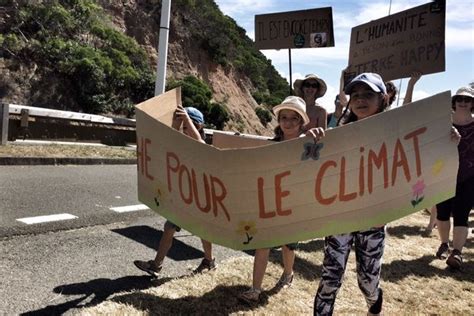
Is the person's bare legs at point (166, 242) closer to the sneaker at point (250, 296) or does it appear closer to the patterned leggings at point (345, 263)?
the sneaker at point (250, 296)

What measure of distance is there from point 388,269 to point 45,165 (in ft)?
19.7

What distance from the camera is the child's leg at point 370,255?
2.77 metres

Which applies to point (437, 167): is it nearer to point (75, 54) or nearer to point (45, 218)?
point (45, 218)

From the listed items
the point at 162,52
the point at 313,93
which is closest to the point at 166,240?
the point at 313,93

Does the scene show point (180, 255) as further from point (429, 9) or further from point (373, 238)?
point (429, 9)

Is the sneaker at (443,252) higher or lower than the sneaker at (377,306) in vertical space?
lower

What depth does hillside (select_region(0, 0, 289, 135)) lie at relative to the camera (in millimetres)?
19120

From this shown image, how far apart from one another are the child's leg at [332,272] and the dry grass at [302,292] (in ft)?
A: 1.84

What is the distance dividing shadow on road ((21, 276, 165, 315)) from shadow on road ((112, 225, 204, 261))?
2.35ft

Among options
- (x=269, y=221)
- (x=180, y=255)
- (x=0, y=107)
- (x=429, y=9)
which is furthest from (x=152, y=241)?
(x=0, y=107)

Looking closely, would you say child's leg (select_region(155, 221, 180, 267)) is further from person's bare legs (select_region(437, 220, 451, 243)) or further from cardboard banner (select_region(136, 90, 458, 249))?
person's bare legs (select_region(437, 220, 451, 243))

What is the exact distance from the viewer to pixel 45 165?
828cm

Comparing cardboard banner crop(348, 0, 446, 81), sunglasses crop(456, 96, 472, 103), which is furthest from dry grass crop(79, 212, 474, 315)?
cardboard banner crop(348, 0, 446, 81)

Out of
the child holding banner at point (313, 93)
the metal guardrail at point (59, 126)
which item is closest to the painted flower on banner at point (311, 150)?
the child holding banner at point (313, 93)
